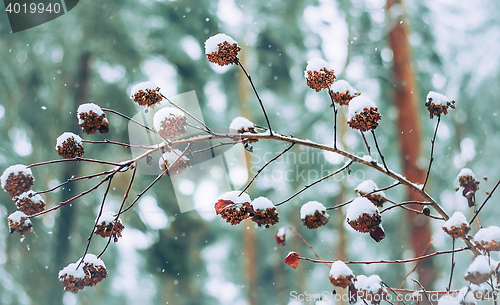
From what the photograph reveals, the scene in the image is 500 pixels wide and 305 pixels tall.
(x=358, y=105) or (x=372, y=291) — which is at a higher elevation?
(x=358, y=105)

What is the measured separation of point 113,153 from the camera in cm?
340

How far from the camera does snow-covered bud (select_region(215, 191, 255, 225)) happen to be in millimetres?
795

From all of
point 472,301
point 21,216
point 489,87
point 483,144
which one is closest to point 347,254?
point 483,144

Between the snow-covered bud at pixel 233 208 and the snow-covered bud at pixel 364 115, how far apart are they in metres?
0.32

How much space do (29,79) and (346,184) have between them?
11.6 ft

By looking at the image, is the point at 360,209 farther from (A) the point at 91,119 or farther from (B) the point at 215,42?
(A) the point at 91,119

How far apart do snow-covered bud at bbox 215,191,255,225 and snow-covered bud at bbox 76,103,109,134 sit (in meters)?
0.32

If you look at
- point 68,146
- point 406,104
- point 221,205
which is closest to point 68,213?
point 68,146

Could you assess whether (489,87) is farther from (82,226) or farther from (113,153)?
(82,226)

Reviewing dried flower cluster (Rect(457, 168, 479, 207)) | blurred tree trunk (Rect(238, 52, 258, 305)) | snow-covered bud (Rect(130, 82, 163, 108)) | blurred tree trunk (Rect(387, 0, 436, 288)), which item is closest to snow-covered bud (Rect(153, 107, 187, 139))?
snow-covered bud (Rect(130, 82, 163, 108))

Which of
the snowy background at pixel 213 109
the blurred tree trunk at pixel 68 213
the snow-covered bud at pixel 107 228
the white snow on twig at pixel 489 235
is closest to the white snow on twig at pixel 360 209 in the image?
the white snow on twig at pixel 489 235

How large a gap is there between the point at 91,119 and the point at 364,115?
61 centimetres

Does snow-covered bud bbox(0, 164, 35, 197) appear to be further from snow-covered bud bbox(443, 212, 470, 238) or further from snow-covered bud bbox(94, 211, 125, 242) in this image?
snow-covered bud bbox(443, 212, 470, 238)

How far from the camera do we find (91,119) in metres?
0.73
